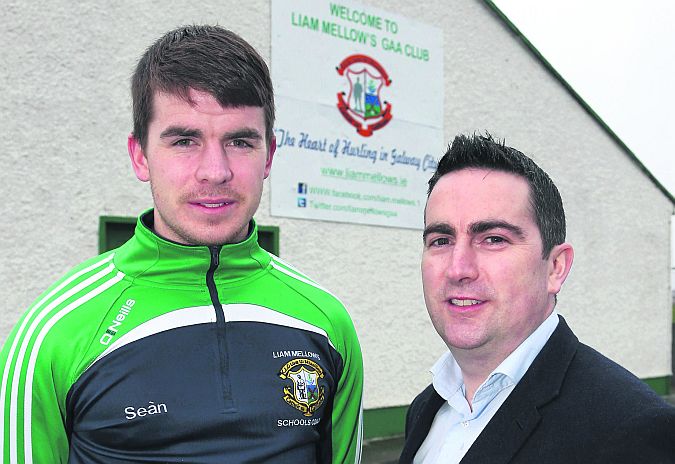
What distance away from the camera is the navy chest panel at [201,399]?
205cm

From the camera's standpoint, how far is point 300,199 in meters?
7.93

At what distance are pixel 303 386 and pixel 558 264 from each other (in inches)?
37.2

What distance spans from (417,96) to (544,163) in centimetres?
287

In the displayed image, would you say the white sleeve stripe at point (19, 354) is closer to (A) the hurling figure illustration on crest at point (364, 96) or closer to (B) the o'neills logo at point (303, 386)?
(B) the o'neills logo at point (303, 386)

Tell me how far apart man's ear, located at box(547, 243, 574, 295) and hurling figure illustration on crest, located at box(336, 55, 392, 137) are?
639 centimetres

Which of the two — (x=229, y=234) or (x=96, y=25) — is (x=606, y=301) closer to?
(x=96, y=25)

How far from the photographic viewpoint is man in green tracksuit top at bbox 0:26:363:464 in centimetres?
206

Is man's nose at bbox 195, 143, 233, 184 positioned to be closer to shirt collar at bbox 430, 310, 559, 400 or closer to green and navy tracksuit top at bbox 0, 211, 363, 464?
green and navy tracksuit top at bbox 0, 211, 363, 464

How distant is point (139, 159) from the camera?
2348 millimetres

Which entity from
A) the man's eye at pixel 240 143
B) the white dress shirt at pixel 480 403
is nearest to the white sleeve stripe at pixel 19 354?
the man's eye at pixel 240 143

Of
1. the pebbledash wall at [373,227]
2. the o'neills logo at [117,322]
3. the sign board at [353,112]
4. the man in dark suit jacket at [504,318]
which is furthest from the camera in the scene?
the sign board at [353,112]

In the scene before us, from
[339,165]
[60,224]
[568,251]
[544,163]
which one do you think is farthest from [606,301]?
[568,251]

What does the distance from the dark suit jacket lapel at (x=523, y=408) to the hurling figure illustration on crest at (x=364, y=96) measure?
21.7 ft

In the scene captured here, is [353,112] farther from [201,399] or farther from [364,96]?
[201,399]
